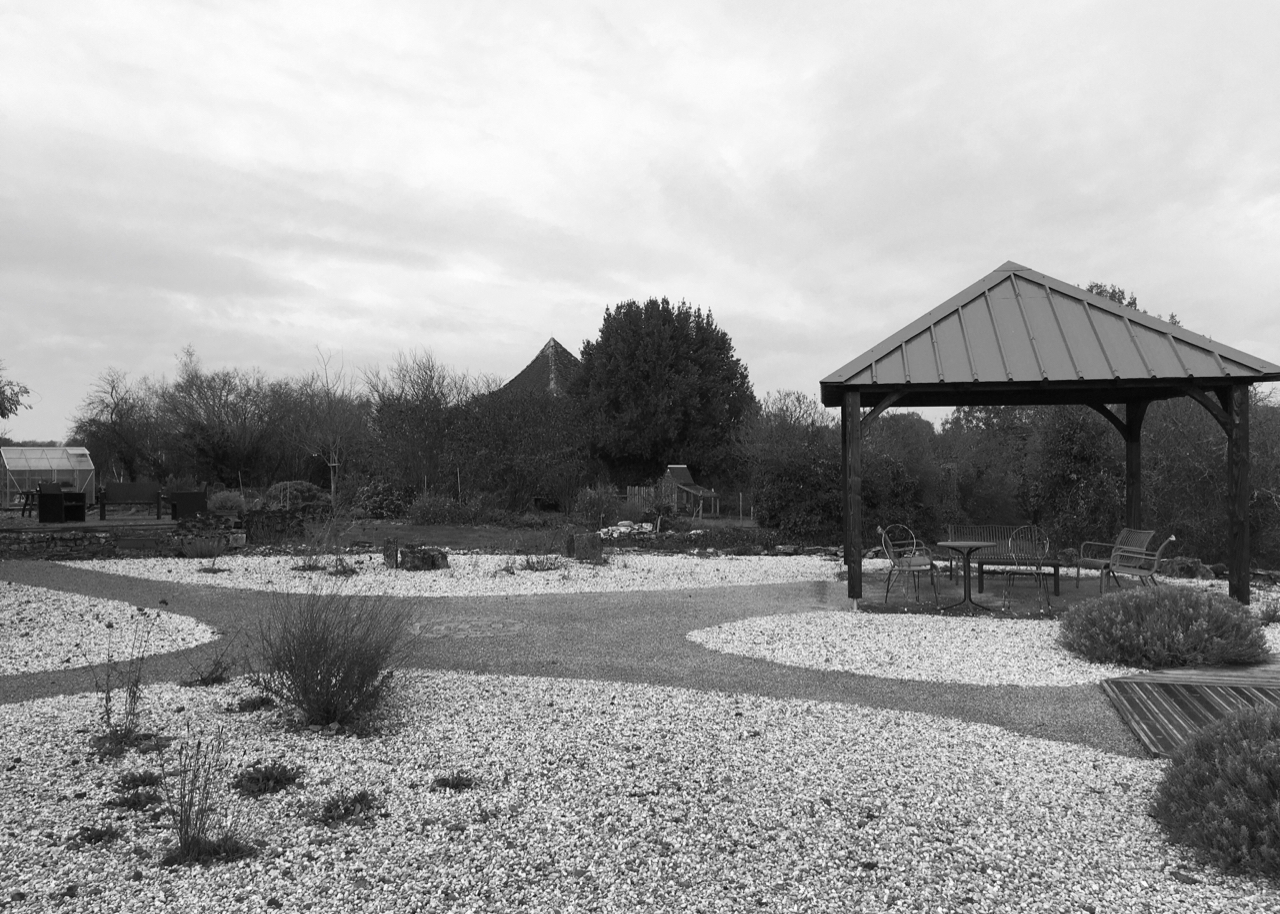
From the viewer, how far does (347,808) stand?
3420 millimetres

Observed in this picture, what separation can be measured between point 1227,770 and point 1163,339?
22.8 ft

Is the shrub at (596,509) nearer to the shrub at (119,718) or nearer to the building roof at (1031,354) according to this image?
the building roof at (1031,354)

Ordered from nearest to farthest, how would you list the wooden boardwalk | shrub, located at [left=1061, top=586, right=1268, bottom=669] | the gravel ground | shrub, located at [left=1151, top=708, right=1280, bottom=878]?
1. shrub, located at [left=1151, top=708, right=1280, bottom=878]
2. the wooden boardwalk
3. the gravel ground
4. shrub, located at [left=1061, top=586, right=1268, bottom=669]

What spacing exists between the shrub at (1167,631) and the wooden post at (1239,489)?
2.07m

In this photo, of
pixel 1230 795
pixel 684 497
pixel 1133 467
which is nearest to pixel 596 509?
pixel 684 497

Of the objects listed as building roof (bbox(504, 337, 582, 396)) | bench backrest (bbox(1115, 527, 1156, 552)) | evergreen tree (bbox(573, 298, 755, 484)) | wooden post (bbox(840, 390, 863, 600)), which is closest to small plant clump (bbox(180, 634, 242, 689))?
wooden post (bbox(840, 390, 863, 600))

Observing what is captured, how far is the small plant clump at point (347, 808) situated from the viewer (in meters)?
3.33

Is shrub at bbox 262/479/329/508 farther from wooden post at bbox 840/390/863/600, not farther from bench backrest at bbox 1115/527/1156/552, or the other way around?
bench backrest at bbox 1115/527/1156/552

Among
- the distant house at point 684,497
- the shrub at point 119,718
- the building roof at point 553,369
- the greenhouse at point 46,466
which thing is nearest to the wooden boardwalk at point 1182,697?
the shrub at point 119,718

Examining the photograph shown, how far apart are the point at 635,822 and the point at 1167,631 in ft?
16.1

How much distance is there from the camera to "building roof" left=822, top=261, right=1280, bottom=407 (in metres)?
8.62

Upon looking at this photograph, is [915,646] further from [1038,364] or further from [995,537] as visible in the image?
[995,537]

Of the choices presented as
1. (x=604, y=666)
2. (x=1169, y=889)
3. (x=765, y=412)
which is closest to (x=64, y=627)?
(x=604, y=666)

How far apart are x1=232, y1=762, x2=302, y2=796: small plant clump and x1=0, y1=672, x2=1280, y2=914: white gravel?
0.23ft
